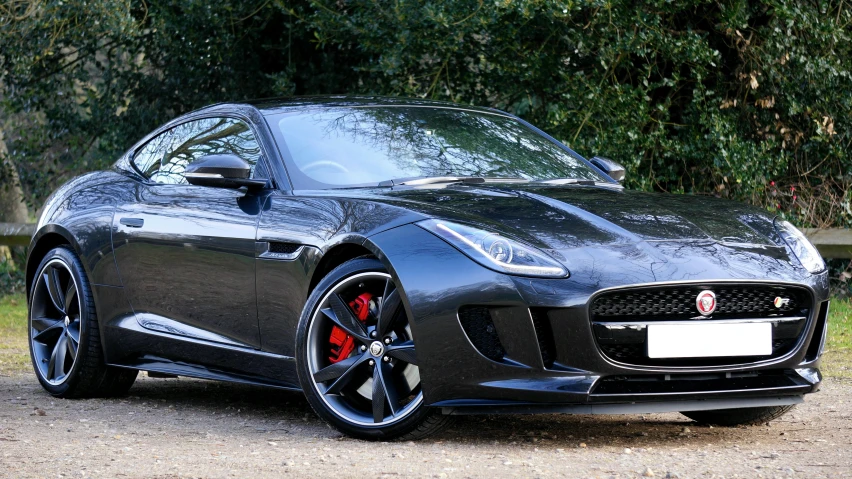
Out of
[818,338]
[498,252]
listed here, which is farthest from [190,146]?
[818,338]

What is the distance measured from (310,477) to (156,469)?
589mm

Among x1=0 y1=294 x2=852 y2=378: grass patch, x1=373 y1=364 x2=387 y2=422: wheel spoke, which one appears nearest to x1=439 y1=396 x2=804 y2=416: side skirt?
x1=373 y1=364 x2=387 y2=422: wheel spoke

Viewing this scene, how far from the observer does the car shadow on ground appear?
16.6ft

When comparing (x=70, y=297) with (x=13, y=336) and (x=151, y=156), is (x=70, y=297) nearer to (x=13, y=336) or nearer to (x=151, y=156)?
(x=151, y=156)

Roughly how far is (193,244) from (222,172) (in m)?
0.43

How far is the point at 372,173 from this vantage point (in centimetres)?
555

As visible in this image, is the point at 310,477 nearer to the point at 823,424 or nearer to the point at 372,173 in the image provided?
the point at 372,173

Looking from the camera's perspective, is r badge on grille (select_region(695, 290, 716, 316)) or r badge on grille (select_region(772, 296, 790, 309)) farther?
r badge on grille (select_region(772, 296, 790, 309))

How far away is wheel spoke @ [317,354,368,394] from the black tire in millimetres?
1531

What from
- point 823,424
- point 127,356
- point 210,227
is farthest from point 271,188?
point 823,424

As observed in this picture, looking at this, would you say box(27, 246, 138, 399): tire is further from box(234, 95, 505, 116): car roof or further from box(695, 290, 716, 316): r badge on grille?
box(695, 290, 716, 316): r badge on grille

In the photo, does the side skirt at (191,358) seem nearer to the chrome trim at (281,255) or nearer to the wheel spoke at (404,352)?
the chrome trim at (281,255)

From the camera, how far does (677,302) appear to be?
458cm

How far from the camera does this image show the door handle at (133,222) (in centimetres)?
616
